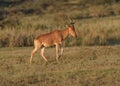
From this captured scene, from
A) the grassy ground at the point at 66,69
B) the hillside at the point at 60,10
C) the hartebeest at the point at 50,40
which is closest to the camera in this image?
the grassy ground at the point at 66,69

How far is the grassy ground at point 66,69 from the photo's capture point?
1327cm

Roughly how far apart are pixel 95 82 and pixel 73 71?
1.74 meters

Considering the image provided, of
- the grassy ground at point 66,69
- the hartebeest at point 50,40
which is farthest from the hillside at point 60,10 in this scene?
the hartebeest at point 50,40

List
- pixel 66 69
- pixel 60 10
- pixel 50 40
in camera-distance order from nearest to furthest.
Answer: pixel 66 69
pixel 50 40
pixel 60 10

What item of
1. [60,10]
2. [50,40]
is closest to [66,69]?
[50,40]

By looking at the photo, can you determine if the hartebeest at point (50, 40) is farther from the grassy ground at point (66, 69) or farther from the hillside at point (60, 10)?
the hillside at point (60, 10)

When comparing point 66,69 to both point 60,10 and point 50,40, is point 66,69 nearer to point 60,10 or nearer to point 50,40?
point 50,40

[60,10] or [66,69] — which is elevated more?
[66,69]

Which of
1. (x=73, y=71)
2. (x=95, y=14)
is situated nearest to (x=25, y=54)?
(x=73, y=71)

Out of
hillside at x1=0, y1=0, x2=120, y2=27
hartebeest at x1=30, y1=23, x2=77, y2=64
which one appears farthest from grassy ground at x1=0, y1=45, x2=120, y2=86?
hillside at x1=0, y1=0, x2=120, y2=27

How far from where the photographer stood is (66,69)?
50.3ft

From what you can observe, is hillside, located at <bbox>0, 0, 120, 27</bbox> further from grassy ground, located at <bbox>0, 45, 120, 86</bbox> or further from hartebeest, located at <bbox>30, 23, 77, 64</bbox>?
hartebeest, located at <bbox>30, 23, 77, 64</bbox>

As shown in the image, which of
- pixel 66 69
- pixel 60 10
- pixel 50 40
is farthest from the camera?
pixel 60 10

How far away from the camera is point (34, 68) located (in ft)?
51.6
